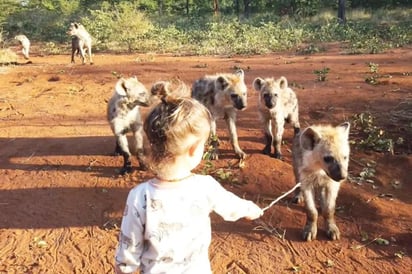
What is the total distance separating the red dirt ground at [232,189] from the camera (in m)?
4.44

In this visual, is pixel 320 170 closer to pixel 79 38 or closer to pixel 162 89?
pixel 162 89

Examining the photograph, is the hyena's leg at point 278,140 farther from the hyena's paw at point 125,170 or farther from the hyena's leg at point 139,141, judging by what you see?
the hyena's paw at point 125,170

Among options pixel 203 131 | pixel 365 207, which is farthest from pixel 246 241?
pixel 203 131

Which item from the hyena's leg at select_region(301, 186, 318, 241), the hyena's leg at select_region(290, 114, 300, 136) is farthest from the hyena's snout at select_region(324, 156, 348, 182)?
the hyena's leg at select_region(290, 114, 300, 136)

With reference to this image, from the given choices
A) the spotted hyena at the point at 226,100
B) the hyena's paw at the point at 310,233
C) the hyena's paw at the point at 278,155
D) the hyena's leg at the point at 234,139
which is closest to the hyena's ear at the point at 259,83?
the spotted hyena at the point at 226,100

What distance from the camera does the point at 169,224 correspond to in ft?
7.27

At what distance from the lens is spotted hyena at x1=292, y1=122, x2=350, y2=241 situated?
438 centimetres

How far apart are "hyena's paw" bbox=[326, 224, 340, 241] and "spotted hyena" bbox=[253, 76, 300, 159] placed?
6.36ft

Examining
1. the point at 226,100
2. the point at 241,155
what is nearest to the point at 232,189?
the point at 241,155

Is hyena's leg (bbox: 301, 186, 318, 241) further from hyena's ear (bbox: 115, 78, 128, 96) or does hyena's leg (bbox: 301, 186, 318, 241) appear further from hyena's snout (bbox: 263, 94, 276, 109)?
hyena's ear (bbox: 115, 78, 128, 96)

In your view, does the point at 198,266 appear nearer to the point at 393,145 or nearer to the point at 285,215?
the point at 285,215

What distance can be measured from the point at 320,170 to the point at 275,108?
212 centimetres

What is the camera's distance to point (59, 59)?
18562mm

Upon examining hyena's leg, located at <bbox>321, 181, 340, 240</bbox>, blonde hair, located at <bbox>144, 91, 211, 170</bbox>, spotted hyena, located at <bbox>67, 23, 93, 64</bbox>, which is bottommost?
hyena's leg, located at <bbox>321, 181, 340, 240</bbox>
